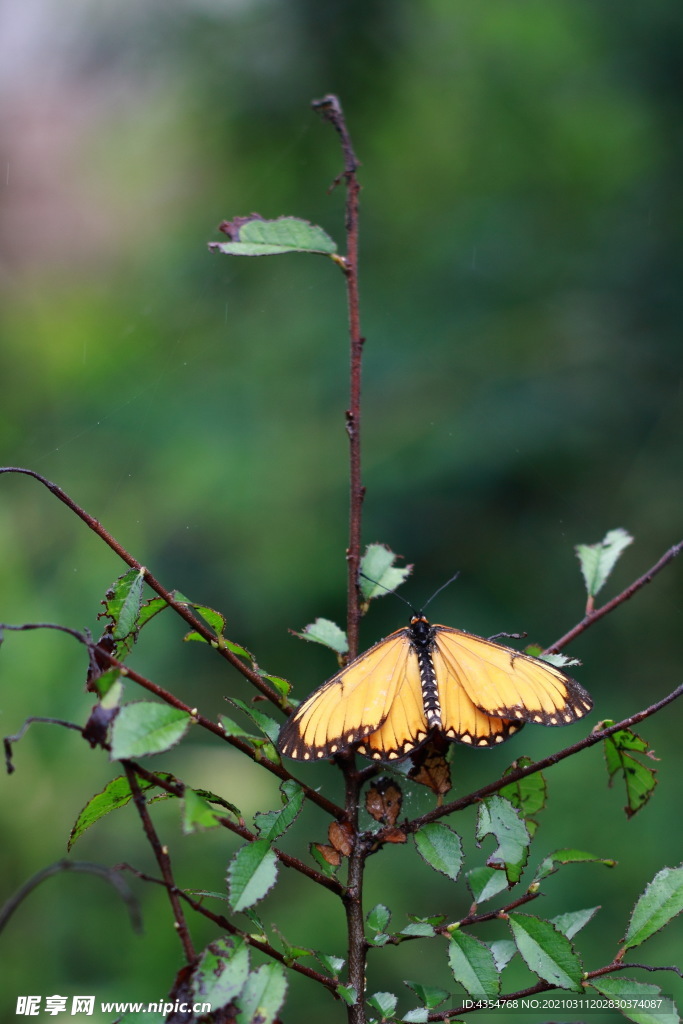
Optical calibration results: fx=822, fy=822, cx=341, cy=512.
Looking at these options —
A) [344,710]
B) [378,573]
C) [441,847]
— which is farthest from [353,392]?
[441,847]

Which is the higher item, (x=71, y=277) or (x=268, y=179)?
(x=268, y=179)

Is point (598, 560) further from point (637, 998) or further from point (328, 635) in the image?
point (637, 998)

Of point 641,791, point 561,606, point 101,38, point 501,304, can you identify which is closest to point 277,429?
point 501,304

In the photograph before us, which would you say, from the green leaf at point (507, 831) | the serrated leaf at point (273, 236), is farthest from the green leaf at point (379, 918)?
the serrated leaf at point (273, 236)

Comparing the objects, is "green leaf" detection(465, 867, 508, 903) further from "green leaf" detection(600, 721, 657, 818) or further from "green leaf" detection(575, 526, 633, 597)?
"green leaf" detection(575, 526, 633, 597)

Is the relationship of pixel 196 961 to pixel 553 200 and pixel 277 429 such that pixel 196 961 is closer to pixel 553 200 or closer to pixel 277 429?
pixel 277 429

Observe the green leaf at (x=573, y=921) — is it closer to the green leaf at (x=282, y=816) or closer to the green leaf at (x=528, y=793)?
the green leaf at (x=528, y=793)

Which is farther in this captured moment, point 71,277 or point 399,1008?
point 71,277
